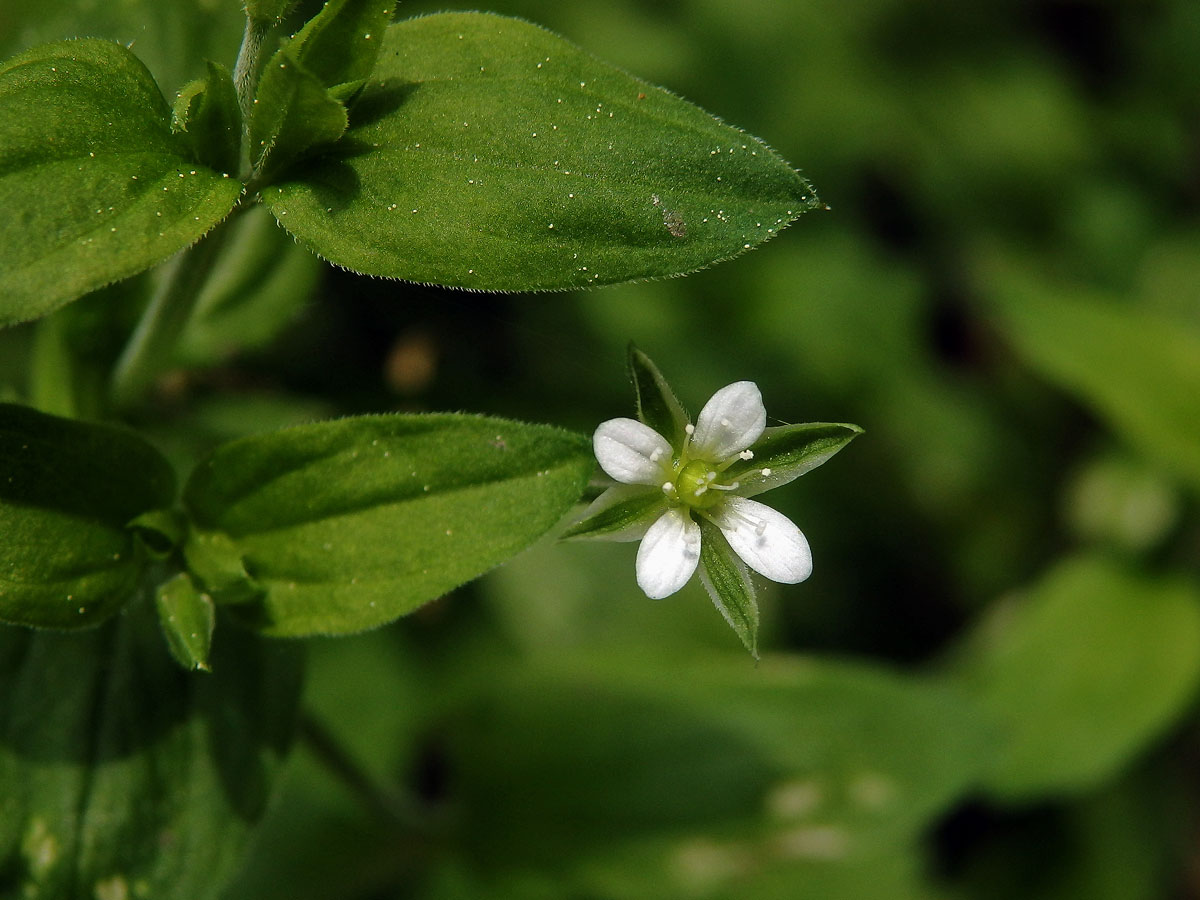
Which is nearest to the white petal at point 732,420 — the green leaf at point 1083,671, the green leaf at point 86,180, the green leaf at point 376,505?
the green leaf at point 376,505

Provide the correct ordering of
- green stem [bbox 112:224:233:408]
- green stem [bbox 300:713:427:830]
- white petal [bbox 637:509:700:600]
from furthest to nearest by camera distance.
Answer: green stem [bbox 300:713:427:830]
green stem [bbox 112:224:233:408]
white petal [bbox 637:509:700:600]

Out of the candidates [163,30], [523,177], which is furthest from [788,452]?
[163,30]

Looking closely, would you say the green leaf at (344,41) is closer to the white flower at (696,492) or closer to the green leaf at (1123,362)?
the white flower at (696,492)

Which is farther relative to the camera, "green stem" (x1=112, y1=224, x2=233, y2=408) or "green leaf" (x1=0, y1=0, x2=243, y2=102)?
Answer: "green leaf" (x1=0, y1=0, x2=243, y2=102)

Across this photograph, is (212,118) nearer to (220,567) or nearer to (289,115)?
(289,115)

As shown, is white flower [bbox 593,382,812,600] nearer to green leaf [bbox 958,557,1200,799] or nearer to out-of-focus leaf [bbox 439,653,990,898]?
out-of-focus leaf [bbox 439,653,990,898]

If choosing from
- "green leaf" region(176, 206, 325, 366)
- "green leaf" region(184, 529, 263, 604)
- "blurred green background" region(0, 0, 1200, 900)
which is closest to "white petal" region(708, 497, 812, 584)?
"green leaf" region(184, 529, 263, 604)
